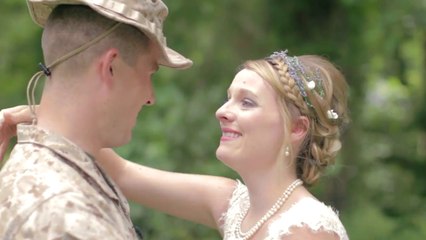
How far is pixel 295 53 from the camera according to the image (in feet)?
20.4

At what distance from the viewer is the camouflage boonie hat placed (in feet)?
7.89

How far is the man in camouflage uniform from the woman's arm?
0.94 m

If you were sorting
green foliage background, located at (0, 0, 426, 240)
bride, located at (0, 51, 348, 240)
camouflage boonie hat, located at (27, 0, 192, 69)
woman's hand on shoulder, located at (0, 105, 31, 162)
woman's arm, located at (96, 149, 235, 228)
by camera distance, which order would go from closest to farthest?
camouflage boonie hat, located at (27, 0, 192, 69) → woman's hand on shoulder, located at (0, 105, 31, 162) → bride, located at (0, 51, 348, 240) → woman's arm, located at (96, 149, 235, 228) → green foliage background, located at (0, 0, 426, 240)

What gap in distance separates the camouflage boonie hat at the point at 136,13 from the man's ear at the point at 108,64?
0.28 feet

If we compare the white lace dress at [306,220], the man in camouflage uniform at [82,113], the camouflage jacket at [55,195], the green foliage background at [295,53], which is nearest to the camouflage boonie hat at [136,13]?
the man in camouflage uniform at [82,113]

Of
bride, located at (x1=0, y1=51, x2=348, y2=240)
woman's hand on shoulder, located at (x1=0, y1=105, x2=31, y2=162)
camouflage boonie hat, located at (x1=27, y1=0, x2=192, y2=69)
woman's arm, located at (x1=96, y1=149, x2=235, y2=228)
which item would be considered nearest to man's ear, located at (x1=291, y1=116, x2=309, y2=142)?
bride, located at (x1=0, y1=51, x2=348, y2=240)

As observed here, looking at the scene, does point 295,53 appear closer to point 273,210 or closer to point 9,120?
point 273,210

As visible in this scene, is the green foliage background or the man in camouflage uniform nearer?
the man in camouflage uniform

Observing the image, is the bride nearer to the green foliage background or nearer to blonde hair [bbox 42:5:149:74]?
blonde hair [bbox 42:5:149:74]

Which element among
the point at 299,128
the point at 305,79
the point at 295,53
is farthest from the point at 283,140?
the point at 295,53

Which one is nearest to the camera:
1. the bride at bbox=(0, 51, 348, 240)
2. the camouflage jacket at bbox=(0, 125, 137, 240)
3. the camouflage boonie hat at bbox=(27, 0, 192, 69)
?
the camouflage jacket at bbox=(0, 125, 137, 240)

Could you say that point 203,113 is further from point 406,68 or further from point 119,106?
point 119,106

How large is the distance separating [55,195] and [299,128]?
120 cm

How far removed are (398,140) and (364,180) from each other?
496 millimetres
